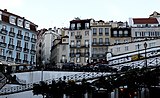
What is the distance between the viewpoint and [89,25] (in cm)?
8581

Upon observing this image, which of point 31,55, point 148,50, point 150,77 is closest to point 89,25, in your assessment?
point 31,55

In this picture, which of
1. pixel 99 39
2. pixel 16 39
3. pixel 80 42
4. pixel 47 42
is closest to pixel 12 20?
pixel 16 39

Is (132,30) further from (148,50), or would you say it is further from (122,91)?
(122,91)

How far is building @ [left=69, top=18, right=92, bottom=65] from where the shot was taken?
83.2 meters

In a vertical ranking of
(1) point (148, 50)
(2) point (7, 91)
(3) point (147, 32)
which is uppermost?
(3) point (147, 32)

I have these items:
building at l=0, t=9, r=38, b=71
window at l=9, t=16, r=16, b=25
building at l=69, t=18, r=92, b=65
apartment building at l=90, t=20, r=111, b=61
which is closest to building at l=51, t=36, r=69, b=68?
building at l=69, t=18, r=92, b=65

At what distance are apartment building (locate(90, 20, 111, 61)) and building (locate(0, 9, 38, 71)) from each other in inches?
593

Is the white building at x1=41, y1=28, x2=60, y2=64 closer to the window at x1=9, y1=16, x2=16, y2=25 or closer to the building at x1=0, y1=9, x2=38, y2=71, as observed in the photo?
the building at x1=0, y1=9, x2=38, y2=71

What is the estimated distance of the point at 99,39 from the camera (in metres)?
83.9

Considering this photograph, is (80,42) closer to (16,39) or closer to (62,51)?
(62,51)

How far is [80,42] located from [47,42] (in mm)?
18423

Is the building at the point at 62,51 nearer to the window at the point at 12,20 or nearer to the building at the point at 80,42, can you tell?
the building at the point at 80,42

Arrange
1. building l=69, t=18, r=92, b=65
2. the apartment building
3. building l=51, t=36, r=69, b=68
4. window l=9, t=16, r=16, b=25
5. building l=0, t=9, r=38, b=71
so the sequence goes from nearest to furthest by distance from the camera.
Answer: building l=0, t=9, r=38, b=71
window l=9, t=16, r=16, b=25
the apartment building
building l=69, t=18, r=92, b=65
building l=51, t=36, r=69, b=68

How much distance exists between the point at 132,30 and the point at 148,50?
87.6ft
